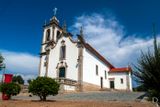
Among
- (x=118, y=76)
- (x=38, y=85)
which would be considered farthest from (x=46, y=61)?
(x=38, y=85)

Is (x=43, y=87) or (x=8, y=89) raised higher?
(x=43, y=87)

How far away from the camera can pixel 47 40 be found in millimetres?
45656

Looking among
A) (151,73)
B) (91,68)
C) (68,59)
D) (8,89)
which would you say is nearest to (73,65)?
(68,59)

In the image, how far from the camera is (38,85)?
18.5 metres

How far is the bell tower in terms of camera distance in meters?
40.9

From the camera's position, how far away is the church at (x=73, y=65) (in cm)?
3522

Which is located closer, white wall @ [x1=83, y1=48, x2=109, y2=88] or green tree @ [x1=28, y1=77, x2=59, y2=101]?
green tree @ [x1=28, y1=77, x2=59, y2=101]

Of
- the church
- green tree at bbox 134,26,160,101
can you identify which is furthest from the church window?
green tree at bbox 134,26,160,101

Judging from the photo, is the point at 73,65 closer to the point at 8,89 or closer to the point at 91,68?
the point at 91,68

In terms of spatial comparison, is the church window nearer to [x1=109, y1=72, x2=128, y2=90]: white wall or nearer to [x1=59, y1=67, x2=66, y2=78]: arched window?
[x1=59, y1=67, x2=66, y2=78]: arched window

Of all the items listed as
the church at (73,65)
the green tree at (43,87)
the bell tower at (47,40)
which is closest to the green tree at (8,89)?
the green tree at (43,87)

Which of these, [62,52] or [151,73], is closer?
[151,73]

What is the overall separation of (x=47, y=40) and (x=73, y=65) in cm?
1190

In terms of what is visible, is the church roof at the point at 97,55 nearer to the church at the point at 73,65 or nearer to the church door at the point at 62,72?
the church at the point at 73,65
